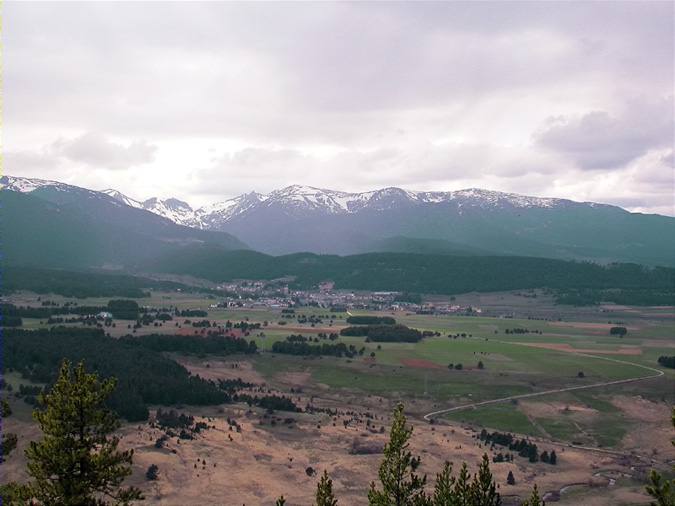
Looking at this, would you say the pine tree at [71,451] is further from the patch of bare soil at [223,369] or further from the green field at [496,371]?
the patch of bare soil at [223,369]

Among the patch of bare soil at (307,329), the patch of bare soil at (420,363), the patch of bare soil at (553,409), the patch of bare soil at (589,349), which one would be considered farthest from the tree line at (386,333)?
the patch of bare soil at (553,409)

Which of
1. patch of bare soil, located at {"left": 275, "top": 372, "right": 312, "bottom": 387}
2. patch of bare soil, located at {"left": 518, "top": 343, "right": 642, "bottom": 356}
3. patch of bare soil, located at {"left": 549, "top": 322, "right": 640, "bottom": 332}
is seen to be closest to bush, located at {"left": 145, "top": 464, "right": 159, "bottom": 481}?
patch of bare soil, located at {"left": 275, "top": 372, "right": 312, "bottom": 387}

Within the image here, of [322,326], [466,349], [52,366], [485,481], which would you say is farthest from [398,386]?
[485,481]

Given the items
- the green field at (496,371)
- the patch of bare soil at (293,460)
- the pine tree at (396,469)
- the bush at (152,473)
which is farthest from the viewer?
the green field at (496,371)

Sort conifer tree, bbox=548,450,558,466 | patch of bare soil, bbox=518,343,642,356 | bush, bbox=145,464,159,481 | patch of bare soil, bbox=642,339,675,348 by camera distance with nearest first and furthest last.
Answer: bush, bbox=145,464,159,481
conifer tree, bbox=548,450,558,466
patch of bare soil, bbox=518,343,642,356
patch of bare soil, bbox=642,339,675,348

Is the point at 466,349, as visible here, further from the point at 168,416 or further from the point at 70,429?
the point at 70,429

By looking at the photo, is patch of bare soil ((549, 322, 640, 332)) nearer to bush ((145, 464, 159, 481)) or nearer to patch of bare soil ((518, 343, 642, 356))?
patch of bare soil ((518, 343, 642, 356))

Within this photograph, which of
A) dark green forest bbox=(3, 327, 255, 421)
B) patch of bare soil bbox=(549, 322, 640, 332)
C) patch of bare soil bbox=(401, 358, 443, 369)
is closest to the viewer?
dark green forest bbox=(3, 327, 255, 421)

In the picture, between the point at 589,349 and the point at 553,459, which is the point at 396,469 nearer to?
the point at 553,459
